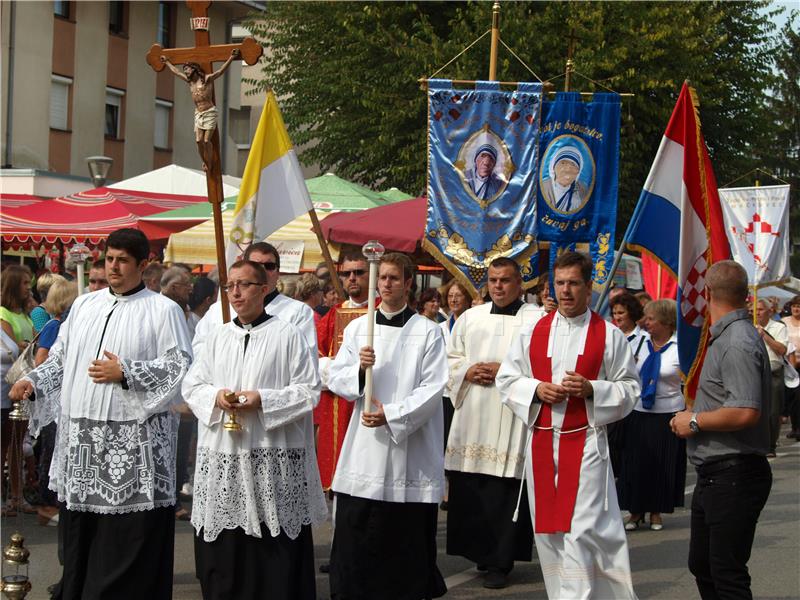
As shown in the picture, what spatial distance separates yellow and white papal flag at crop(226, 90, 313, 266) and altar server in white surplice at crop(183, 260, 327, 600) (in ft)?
8.34

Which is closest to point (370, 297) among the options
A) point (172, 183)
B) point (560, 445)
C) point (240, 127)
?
point (560, 445)

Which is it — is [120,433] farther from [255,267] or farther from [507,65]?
[507,65]

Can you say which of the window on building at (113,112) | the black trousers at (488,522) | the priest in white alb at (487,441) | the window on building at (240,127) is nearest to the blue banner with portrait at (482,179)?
the priest in white alb at (487,441)

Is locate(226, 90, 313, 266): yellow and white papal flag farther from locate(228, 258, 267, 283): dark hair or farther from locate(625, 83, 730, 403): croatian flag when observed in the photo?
locate(625, 83, 730, 403): croatian flag

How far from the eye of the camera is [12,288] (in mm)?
9977

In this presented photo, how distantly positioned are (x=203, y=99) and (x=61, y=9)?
2447 cm

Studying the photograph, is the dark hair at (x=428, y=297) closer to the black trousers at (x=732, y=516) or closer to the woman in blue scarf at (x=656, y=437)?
the woman in blue scarf at (x=656, y=437)

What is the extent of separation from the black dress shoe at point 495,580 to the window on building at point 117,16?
26.2 m

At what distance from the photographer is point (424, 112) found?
78.6 feet

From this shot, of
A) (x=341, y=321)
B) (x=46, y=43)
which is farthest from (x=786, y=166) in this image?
(x=341, y=321)

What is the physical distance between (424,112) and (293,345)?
18.1 m

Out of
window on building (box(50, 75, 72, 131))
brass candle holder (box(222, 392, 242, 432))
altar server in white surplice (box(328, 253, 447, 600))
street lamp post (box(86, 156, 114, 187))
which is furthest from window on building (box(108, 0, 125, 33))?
brass candle holder (box(222, 392, 242, 432))

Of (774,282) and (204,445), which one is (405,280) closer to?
(204,445)

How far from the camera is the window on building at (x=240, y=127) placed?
3659cm
